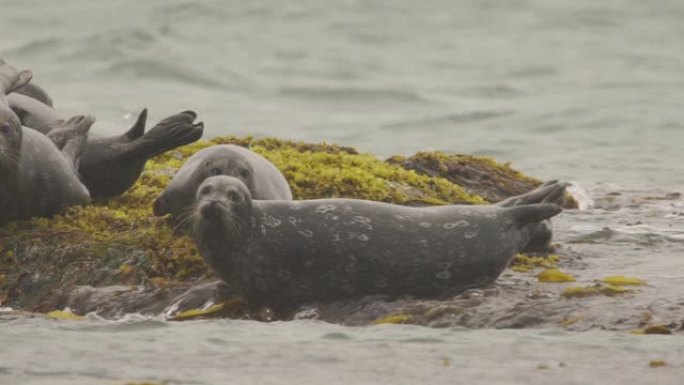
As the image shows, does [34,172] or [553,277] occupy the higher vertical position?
[34,172]

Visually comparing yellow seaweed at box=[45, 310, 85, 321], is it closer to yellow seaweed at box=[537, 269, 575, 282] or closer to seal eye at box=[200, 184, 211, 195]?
seal eye at box=[200, 184, 211, 195]

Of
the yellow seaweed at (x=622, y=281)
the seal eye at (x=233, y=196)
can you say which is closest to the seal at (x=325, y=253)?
the seal eye at (x=233, y=196)

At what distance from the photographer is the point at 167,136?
1012 cm

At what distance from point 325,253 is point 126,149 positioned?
7.67ft

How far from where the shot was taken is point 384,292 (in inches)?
331

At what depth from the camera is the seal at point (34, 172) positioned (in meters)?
9.62

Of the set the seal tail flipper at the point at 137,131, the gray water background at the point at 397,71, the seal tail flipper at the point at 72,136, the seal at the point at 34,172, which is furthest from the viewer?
the gray water background at the point at 397,71

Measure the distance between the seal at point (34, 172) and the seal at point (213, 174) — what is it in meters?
0.68

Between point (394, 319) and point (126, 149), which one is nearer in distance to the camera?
point (394, 319)

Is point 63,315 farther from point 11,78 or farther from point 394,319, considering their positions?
point 11,78

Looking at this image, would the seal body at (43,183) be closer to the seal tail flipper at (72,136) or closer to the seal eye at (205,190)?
the seal tail flipper at (72,136)

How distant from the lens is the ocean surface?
23.0ft

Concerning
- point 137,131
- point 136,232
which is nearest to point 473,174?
point 137,131

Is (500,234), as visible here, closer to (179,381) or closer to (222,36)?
(179,381)
